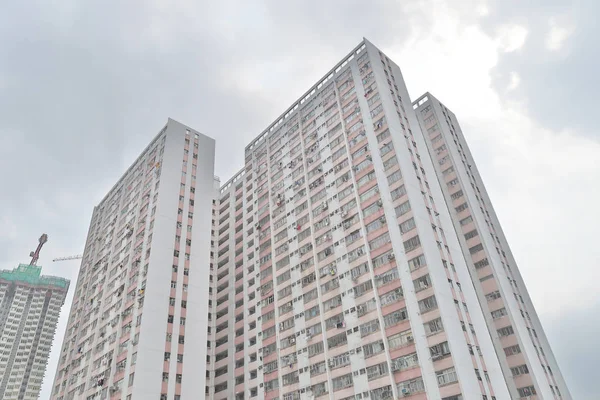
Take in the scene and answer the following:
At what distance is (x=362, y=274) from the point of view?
4347cm

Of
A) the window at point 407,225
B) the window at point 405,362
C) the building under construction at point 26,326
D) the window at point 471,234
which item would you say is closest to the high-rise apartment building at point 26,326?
the building under construction at point 26,326

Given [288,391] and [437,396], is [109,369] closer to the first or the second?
[288,391]

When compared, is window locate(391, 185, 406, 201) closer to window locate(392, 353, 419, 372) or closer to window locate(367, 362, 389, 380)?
window locate(392, 353, 419, 372)

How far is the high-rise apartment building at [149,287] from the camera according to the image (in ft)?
144

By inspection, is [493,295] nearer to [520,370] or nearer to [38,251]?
[520,370]

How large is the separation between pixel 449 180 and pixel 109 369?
4885cm

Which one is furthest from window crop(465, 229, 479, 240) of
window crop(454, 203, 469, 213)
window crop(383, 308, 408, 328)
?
window crop(383, 308, 408, 328)

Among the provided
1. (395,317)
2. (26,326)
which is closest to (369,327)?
(395,317)

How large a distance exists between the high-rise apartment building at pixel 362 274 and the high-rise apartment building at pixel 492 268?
0.69 ft

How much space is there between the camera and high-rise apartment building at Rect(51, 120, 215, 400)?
44.0 metres

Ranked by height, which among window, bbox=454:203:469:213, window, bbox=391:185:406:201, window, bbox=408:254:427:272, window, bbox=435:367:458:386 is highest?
window, bbox=454:203:469:213

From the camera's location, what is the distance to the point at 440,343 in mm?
35375

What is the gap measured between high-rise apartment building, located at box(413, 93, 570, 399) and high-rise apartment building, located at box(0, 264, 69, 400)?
12859cm

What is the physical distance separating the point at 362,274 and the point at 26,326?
135421 mm
